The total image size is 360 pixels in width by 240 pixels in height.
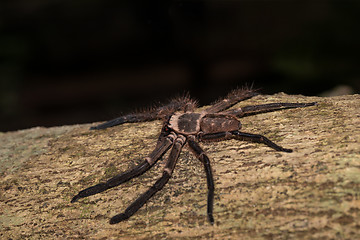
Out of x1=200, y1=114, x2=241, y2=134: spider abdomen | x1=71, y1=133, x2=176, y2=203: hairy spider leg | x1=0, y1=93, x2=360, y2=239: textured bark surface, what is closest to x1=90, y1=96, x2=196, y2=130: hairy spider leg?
x1=0, y1=93, x2=360, y2=239: textured bark surface

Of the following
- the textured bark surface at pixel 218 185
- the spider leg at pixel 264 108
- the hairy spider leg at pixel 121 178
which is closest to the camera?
the textured bark surface at pixel 218 185

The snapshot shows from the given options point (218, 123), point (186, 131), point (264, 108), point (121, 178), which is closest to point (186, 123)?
point (186, 131)

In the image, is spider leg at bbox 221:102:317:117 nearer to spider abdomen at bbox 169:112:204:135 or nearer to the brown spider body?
the brown spider body

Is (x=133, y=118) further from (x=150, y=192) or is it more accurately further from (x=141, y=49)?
(x=141, y=49)

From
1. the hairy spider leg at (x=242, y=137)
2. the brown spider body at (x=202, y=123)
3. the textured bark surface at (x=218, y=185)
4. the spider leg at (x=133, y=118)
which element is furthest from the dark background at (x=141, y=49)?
the hairy spider leg at (x=242, y=137)

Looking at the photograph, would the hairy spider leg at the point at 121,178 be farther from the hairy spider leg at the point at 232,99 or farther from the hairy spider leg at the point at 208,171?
the hairy spider leg at the point at 232,99

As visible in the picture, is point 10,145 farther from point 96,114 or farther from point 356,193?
point 356,193
